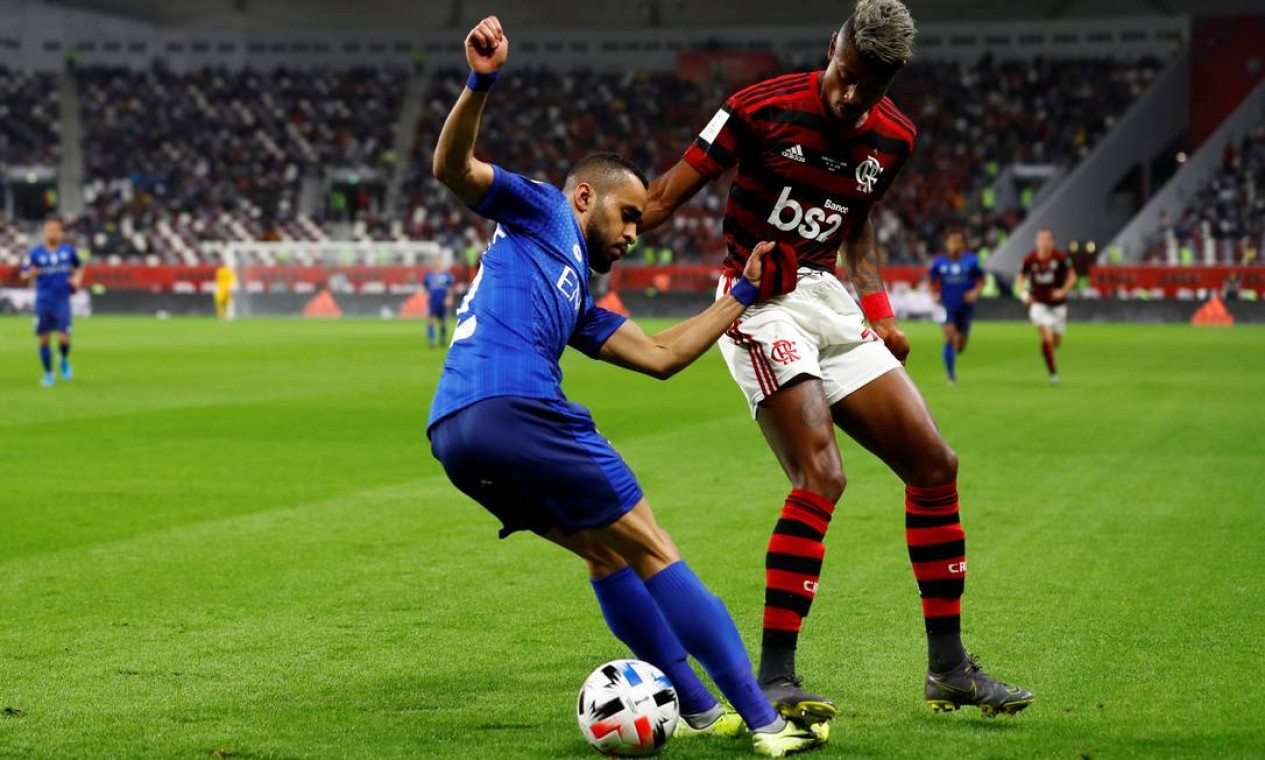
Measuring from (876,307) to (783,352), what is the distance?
75cm

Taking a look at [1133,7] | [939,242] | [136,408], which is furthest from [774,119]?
[1133,7]

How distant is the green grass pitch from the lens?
5.59 metres

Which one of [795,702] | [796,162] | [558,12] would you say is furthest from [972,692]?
[558,12]

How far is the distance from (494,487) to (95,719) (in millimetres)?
1630

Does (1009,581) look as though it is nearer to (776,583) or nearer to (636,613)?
(776,583)

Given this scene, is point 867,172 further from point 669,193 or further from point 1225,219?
point 1225,219

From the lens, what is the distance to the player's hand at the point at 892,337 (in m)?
6.46

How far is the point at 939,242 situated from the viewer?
52719 millimetres

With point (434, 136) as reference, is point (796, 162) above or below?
below

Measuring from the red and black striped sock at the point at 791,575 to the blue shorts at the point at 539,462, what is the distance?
0.83 metres

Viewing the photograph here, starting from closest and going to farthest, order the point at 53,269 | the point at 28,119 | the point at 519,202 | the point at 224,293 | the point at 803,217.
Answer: the point at 519,202, the point at 803,217, the point at 53,269, the point at 224,293, the point at 28,119

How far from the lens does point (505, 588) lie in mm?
8273

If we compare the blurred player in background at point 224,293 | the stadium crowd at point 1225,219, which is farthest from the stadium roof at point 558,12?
the blurred player in background at point 224,293

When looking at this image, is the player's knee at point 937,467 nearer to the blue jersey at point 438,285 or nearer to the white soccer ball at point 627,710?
the white soccer ball at point 627,710
